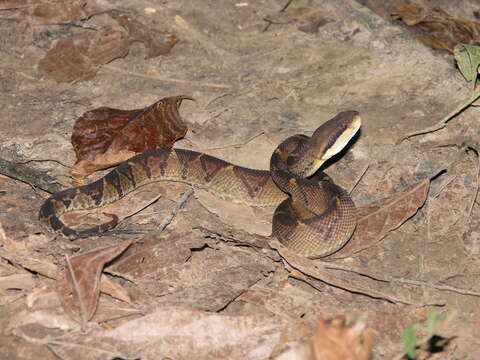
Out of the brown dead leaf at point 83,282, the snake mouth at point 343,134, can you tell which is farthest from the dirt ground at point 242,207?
the snake mouth at point 343,134

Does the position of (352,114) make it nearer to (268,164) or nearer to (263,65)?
(268,164)

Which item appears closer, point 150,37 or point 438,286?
point 438,286

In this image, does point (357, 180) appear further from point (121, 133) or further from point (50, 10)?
point (50, 10)

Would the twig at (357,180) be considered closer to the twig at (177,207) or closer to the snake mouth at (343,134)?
the snake mouth at (343,134)

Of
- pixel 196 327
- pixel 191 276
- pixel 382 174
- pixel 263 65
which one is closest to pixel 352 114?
pixel 382 174

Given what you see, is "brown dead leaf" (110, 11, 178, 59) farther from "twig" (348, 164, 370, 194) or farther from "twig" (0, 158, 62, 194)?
"twig" (348, 164, 370, 194)

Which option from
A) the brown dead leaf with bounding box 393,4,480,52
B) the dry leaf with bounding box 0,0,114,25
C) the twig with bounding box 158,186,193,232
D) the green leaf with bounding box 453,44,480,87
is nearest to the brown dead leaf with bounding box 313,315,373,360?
the twig with bounding box 158,186,193,232

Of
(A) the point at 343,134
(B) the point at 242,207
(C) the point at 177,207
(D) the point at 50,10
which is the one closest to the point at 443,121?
(A) the point at 343,134
